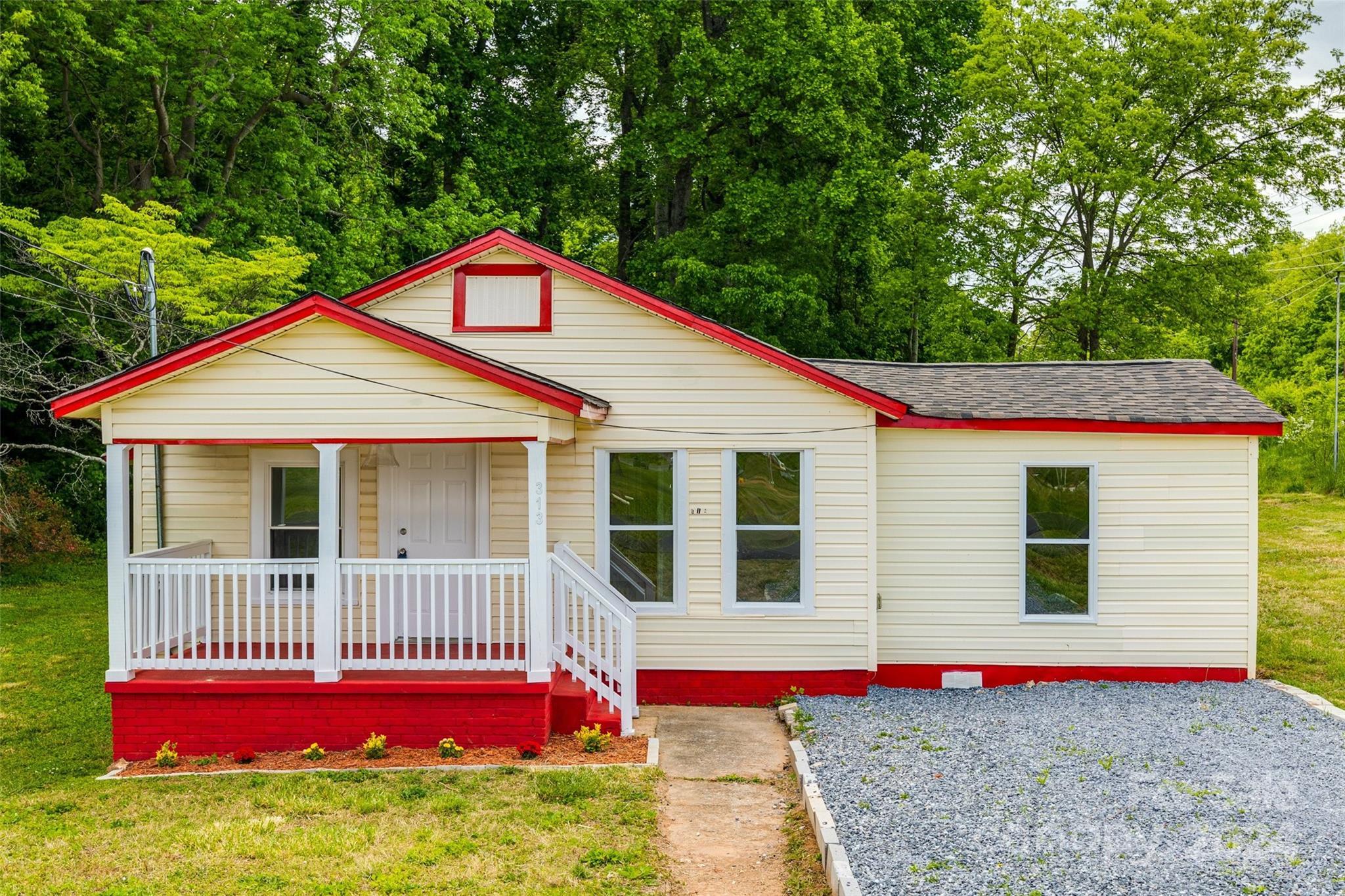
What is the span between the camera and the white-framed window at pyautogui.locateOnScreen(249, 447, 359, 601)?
1067cm

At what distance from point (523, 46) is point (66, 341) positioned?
15.6 meters

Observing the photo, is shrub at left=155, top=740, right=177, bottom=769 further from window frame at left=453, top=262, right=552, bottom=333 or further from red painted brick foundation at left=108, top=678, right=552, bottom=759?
window frame at left=453, top=262, right=552, bottom=333

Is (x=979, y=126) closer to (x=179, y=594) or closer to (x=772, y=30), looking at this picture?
(x=772, y=30)

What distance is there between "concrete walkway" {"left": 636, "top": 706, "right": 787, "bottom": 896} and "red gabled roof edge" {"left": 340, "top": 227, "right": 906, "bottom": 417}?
3385 mm

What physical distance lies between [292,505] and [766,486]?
16.4 feet

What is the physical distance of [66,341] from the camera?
18.7 meters

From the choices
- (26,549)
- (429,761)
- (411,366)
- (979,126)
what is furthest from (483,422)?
(979,126)

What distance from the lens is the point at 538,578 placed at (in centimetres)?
898

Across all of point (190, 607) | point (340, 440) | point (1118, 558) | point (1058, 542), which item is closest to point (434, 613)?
point (340, 440)

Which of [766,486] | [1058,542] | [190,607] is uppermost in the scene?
[766,486]

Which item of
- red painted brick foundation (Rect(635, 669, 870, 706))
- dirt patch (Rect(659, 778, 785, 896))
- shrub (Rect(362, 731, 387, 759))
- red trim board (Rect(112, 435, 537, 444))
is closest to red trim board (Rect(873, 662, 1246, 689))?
red painted brick foundation (Rect(635, 669, 870, 706))

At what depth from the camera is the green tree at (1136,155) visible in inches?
874

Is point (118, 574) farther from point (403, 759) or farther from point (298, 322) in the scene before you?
point (403, 759)

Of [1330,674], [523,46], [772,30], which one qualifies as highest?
[523,46]
